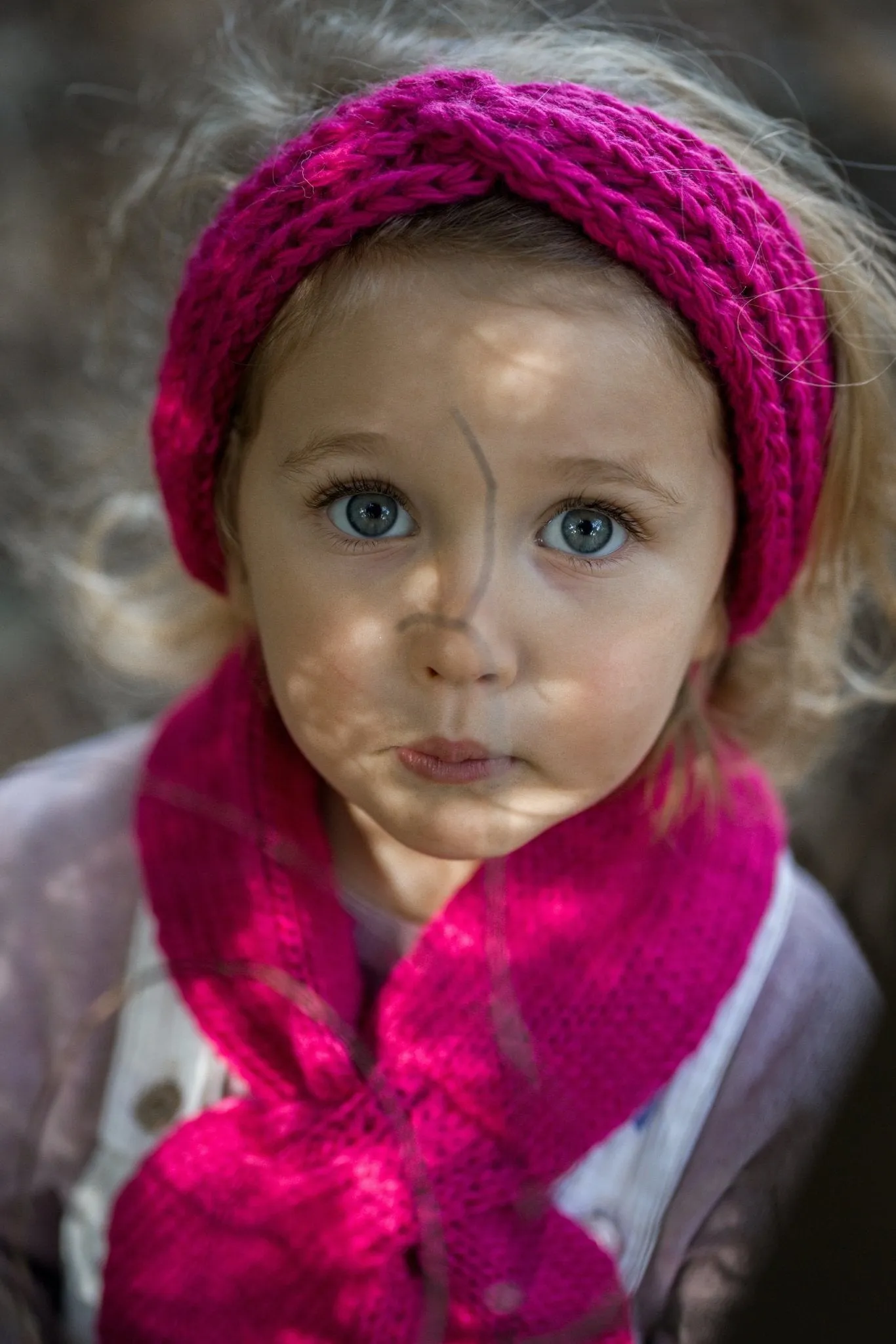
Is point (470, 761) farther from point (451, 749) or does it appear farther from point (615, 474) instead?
point (615, 474)

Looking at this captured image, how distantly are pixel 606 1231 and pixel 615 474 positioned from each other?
553 mm

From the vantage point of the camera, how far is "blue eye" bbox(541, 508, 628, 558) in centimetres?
80

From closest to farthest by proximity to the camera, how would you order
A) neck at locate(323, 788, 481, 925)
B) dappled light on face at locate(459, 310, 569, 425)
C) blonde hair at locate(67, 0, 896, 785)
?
dappled light on face at locate(459, 310, 569, 425) < blonde hair at locate(67, 0, 896, 785) < neck at locate(323, 788, 481, 925)

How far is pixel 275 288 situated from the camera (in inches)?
32.7

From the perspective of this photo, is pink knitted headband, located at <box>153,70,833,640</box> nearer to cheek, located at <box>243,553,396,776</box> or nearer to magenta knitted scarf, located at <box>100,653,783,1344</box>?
cheek, located at <box>243,553,396,776</box>

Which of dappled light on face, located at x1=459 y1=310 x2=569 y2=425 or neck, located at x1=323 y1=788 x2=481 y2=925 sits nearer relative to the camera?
dappled light on face, located at x1=459 y1=310 x2=569 y2=425

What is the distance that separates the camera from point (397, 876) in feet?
3.40

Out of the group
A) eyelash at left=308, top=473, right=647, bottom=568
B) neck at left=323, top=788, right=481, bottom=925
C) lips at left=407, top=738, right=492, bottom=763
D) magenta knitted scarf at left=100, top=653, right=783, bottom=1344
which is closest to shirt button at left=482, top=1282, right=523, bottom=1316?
magenta knitted scarf at left=100, top=653, right=783, bottom=1344

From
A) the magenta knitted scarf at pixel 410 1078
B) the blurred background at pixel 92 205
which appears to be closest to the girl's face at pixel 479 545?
the magenta knitted scarf at pixel 410 1078

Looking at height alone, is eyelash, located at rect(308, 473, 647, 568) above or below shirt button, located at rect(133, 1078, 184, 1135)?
above

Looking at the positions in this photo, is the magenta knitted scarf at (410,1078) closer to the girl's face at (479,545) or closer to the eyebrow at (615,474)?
the girl's face at (479,545)

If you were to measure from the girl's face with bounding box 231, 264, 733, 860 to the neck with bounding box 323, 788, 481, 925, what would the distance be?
0.14 metres

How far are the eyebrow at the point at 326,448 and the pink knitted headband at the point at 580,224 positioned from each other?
0.08 m

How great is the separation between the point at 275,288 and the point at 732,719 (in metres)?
0.58
